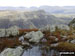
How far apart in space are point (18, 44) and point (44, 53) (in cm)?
407

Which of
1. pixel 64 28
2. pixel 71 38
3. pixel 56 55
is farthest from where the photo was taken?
pixel 64 28

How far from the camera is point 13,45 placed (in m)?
19.8

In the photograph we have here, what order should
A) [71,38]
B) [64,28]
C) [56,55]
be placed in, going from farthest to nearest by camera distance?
[64,28] → [71,38] → [56,55]

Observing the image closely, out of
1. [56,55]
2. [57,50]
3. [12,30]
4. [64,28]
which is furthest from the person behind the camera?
[64,28]

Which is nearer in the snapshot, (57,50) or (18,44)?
→ (57,50)

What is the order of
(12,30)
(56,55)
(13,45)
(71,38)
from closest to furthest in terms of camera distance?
(56,55), (13,45), (71,38), (12,30)

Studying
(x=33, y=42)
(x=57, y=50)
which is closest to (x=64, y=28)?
(x=33, y=42)

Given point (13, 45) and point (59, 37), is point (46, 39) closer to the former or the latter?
point (59, 37)

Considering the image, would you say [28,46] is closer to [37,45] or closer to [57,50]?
[37,45]

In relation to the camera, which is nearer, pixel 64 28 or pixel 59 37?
pixel 59 37

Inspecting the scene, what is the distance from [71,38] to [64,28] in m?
5.92

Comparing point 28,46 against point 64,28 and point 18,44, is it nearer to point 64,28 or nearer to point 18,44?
point 18,44

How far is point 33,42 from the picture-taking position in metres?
21.6

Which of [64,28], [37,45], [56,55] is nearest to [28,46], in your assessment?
[37,45]
